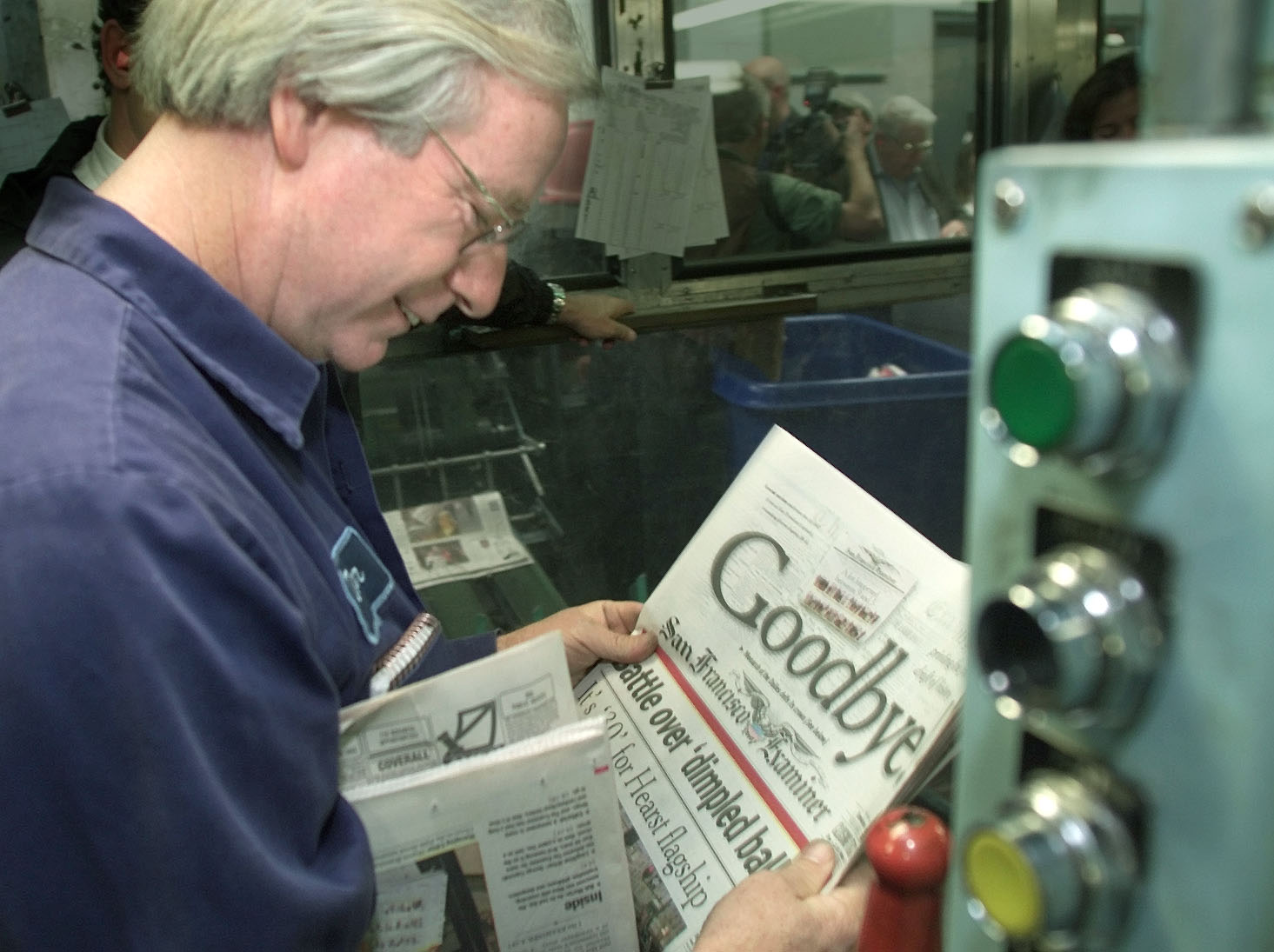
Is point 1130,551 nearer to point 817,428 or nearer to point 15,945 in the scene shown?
point 15,945

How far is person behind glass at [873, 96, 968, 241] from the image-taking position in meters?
2.33

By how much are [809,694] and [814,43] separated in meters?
1.88

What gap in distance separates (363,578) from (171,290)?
0.28 meters

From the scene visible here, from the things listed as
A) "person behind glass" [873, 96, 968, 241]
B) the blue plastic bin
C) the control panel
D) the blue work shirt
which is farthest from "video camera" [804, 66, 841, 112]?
the control panel

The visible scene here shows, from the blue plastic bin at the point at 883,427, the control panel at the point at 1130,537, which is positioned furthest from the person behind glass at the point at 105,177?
the control panel at the point at 1130,537

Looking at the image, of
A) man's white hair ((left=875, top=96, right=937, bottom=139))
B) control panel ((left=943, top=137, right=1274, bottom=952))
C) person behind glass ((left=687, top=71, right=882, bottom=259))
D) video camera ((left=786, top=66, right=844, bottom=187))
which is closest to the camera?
control panel ((left=943, top=137, right=1274, bottom=952))

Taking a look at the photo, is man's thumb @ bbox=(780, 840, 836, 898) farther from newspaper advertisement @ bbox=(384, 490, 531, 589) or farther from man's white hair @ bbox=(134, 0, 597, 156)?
newspaper advertisement @ bbox=(384, 490, 531, 589)

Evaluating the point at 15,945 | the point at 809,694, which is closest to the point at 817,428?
the point at 809,694

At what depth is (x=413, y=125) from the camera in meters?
0.78

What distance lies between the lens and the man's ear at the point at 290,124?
2.47 ft

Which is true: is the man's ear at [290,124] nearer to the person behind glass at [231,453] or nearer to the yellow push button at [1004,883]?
the person behind glass at [231,453]

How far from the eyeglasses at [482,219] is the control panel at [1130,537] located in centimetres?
56

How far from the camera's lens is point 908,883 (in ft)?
1.65

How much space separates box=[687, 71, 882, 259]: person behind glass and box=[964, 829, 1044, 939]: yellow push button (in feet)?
5.98
